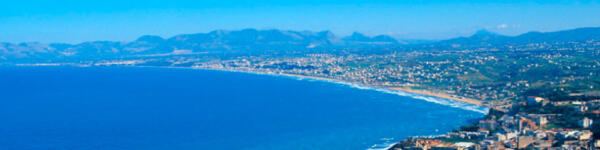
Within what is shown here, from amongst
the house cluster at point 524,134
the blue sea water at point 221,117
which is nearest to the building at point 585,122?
the house cluster at point 524,134

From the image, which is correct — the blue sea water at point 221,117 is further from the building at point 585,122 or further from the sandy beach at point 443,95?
the building at point 585,122

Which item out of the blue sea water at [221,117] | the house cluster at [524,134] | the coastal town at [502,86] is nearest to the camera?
the house cluster at [524,134]

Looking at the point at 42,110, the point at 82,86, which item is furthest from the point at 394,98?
the point at 82,86

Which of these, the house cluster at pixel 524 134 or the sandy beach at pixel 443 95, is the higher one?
the sandy beach at pixel 443 95

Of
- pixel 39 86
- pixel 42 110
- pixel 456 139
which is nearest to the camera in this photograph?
pixel 456 139

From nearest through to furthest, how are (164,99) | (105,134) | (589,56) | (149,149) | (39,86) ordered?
(149,149), (105,134), (164,99), (589,56), (39,86)

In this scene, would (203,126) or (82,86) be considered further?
(82,86)

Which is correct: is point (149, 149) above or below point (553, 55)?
below

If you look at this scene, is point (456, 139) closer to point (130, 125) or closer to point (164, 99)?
point (130, 125)
